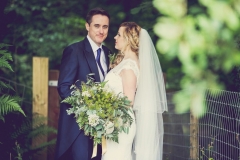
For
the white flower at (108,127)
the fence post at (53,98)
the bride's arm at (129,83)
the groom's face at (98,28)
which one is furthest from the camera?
the fence post at (53,98)

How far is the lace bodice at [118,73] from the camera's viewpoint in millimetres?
4695

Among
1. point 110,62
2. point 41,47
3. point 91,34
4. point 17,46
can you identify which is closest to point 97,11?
point 91,34

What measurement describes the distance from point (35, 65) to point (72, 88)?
2246 mm

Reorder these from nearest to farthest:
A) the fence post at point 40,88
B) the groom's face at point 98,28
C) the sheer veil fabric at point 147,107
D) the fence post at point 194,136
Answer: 1. the sheer veil fabric at point 147,107
2. the groom's face at point 98,28
3. the fence post at point 194,136
4. the fence post at point 40,88

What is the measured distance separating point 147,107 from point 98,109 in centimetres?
72

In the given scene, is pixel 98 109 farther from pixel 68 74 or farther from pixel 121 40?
pixel 121 40

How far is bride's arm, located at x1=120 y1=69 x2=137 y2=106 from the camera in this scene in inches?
184

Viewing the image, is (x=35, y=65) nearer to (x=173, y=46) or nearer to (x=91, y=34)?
(x=91, y=34)

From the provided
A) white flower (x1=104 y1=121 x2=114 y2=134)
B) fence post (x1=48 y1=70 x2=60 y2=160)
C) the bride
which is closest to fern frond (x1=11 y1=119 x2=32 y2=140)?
fence post (x1=48 y1=70 x2=60 y2=160)

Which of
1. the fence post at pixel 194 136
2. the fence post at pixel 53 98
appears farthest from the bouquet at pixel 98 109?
the fence post at pixel 53 98

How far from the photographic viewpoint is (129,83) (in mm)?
4684

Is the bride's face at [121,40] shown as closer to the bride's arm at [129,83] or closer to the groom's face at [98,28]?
the groom's face at [98,28]

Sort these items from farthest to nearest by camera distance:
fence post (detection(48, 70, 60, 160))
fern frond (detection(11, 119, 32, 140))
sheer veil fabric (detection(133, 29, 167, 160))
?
fence post (detection(48, 70, 60, 160))
fern frond (detection(11, 119, 32, 140))
sheer veil fabric (detection(133, 29, 167, 160))

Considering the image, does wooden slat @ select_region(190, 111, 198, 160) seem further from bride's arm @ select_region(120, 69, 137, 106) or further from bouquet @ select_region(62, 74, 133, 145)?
bouquet @ select_region(62, 74, 133, 145)
